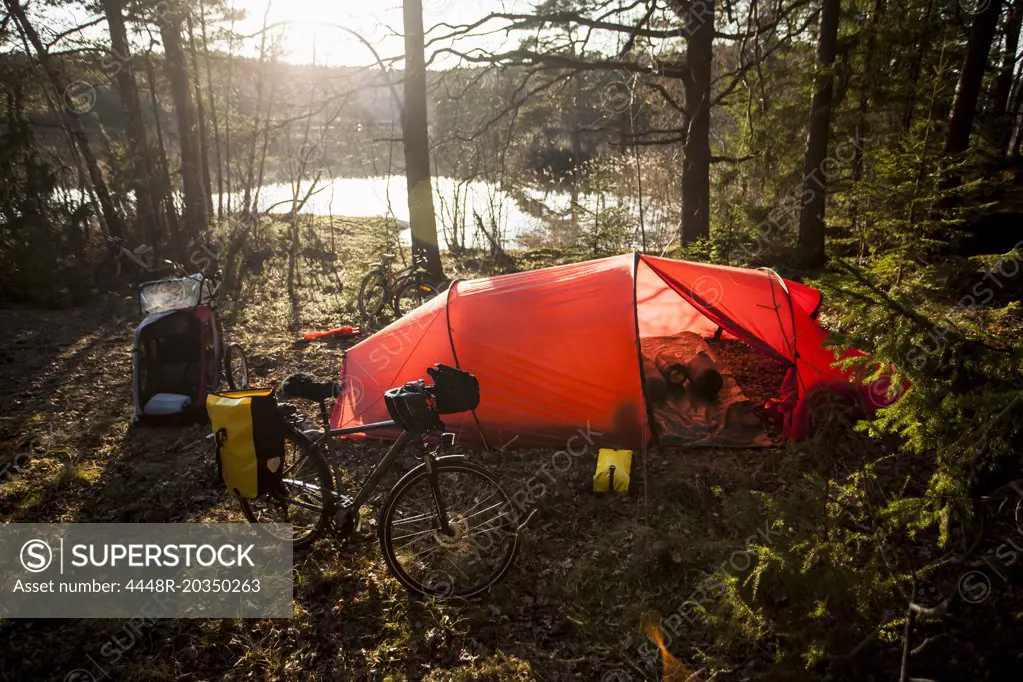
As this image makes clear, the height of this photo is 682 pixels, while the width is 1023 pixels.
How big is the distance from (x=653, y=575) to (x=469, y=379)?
5.35ft

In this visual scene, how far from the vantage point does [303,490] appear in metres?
3.85

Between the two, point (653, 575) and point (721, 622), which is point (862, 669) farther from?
point (653, 575)

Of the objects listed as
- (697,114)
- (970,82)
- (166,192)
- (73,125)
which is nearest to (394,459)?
(697,114)

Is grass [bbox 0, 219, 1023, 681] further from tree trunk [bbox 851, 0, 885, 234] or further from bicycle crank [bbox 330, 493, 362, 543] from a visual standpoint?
tree trunk [bbox 851, 0, 885, 234]

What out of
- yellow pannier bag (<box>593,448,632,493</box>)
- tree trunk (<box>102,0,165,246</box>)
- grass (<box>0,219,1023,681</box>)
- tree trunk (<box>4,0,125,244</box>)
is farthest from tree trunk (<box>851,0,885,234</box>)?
tree trunk (<box>102,0,165,246</box>)

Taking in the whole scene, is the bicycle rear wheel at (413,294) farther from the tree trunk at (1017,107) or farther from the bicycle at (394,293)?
the tree trunk at (1017,107)

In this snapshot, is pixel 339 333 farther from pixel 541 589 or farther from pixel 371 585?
pixel 541 589

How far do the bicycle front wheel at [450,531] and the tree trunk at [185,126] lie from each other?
38.5ft

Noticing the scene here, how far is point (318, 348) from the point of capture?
8.20m

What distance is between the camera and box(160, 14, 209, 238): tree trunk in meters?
12.9

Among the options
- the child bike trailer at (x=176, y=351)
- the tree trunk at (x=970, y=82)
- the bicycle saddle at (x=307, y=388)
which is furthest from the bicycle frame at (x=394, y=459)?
the tree trunk at (x=970, y=82)

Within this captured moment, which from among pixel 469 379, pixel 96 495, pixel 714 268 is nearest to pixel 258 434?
pixel 469 379

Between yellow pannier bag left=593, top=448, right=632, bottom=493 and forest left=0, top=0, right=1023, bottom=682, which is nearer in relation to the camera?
forest left=0, top=0, right=1023, bottom=682

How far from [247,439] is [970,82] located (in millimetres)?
9580
